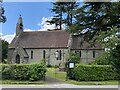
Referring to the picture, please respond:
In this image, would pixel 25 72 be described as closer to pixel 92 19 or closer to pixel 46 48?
pixel 92 19

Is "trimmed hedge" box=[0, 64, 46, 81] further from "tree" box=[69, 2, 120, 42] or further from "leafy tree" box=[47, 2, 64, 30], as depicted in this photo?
"leafy tree" box=[47, 2, 64, 30]

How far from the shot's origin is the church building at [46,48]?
2992 cm

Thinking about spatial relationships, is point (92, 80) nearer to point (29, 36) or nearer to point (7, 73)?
point (7, 73)

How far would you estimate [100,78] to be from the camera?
561 inches

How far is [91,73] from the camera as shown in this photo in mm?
14180

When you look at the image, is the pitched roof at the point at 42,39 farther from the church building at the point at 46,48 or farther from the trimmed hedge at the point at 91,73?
the trimmed hedge at the point at 91,73

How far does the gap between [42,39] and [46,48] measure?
140cm

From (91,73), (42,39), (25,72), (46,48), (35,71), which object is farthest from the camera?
(42,39)

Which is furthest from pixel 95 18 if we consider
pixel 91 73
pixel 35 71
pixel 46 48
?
pixel 46 48

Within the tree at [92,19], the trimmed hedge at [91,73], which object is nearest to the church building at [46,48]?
the tree at [92,19]

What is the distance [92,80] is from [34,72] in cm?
344

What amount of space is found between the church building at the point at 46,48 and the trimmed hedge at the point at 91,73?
1496 cm

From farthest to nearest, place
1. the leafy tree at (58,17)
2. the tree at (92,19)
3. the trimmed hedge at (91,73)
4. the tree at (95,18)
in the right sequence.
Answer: the leafy tree at (58,17) → the trimmed hedge at (91,73) → the tree at (92,19) → the tree at (95,18)

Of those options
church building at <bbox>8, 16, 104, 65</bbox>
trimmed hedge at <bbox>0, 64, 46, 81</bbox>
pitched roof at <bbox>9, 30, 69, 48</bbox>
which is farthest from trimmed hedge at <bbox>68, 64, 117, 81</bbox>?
pitched roof at <bbox>9, 30, 69, 48</bbox>
